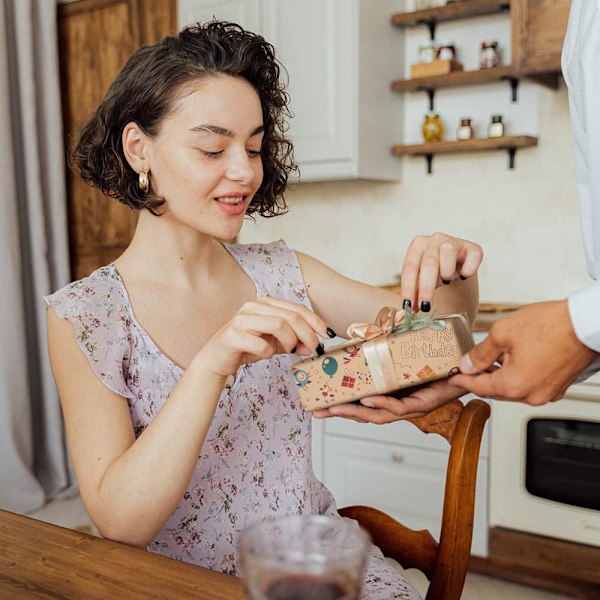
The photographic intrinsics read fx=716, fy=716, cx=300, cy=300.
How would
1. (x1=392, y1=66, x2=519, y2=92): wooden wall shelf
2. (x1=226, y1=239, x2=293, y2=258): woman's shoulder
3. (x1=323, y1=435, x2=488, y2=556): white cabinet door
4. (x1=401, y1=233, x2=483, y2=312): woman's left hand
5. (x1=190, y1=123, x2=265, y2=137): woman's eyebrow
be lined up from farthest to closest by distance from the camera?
(x1=392, y1=66, x2=519, y2=92): wooden wall shelf, (x1=323, y1=435, x2=488, y2=556): white cabinet door, (x1=226, y1=239, x2=293, y2=258): woman's shoulder, (x1=190, y1=123, x2=265, y2=137): woman's eyebrow, (x1=401, y1=233, x2=483, y2=312): woman's left hand

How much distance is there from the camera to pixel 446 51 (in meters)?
2.58

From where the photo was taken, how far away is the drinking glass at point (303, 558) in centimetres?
44

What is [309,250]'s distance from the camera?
3043 mm

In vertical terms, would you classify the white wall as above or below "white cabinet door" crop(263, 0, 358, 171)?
below

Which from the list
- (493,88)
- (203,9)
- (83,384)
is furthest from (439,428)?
(203,9)

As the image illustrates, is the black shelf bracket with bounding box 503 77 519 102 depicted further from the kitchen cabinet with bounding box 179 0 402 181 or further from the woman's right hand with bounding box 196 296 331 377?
the woman's right hand with bounding box 196 296 331 377

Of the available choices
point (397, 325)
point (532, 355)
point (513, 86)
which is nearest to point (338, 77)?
point (513, 86)

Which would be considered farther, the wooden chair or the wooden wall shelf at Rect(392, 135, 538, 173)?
the wooden wall shelf at Rect(392, 135, 538, 173)

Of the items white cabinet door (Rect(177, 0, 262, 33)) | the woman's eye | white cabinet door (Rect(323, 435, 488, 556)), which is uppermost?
white cabinet door (Rect(177, 0, 262, 33))

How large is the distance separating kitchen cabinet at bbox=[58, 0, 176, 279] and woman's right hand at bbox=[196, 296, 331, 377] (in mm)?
2462

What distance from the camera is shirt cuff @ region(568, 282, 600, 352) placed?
0.80m

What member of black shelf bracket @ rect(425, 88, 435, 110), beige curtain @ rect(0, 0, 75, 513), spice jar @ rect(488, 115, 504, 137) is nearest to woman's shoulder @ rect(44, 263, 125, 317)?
spice jar @ rect(488, 115, 504, 137)

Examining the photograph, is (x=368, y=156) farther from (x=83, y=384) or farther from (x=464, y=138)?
(x=83, y=384)

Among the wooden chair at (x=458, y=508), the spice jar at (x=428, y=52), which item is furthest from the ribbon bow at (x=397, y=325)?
the spice jar at (x=428, y=52)
